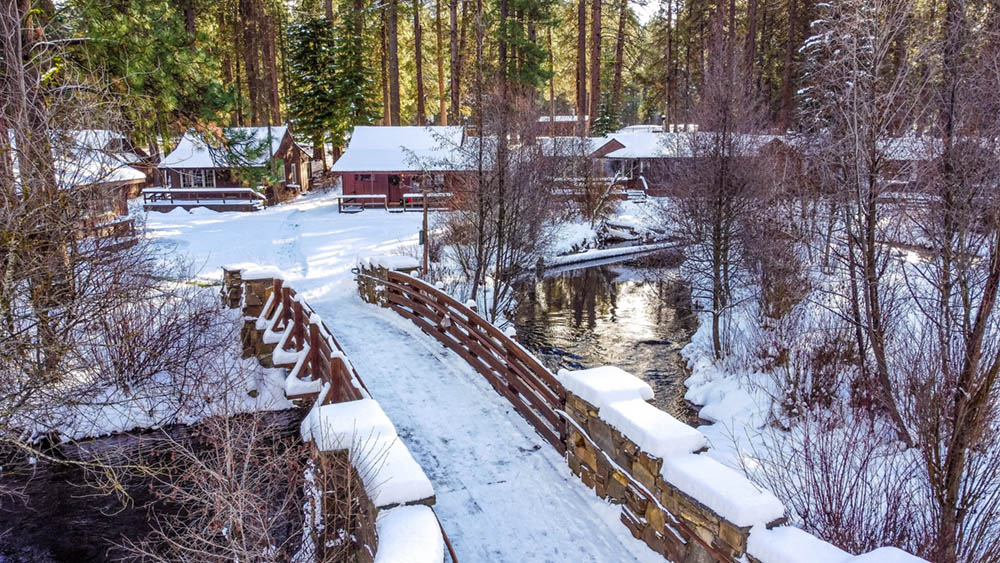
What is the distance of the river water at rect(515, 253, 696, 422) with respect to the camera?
624 inches

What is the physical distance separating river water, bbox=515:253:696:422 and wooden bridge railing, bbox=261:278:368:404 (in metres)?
6.23

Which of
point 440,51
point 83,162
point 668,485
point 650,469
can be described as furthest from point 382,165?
point 668,485

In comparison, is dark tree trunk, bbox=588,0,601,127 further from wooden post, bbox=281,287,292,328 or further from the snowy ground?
wooden post, bbox=281,287,292,328

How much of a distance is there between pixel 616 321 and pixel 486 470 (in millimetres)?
12837

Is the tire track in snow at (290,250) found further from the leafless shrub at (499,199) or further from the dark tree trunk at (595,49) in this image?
the dark tree trunk at (595,49)

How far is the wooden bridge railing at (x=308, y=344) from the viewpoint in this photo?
8272 mm

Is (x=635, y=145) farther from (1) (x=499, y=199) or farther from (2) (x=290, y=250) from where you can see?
(1) (x=499, y=199)

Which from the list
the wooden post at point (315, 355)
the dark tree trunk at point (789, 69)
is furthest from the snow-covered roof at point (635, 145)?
the wooden post at point (315, 355)

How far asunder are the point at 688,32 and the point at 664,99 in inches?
280

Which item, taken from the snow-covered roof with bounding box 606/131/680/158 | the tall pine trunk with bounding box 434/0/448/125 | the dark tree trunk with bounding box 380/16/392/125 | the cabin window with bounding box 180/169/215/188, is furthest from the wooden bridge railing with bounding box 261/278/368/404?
the tall pine trunk with bounding box 434/0/448/125

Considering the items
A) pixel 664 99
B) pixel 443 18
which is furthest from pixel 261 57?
pixel 664 99

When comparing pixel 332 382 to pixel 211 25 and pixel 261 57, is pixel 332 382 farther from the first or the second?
pixel 261 57

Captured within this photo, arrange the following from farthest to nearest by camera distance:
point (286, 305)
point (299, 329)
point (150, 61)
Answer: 1. point (286, 305)
2. point (299, 329)
3. point (150, 61)

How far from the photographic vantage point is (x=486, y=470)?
7457 millimetres
